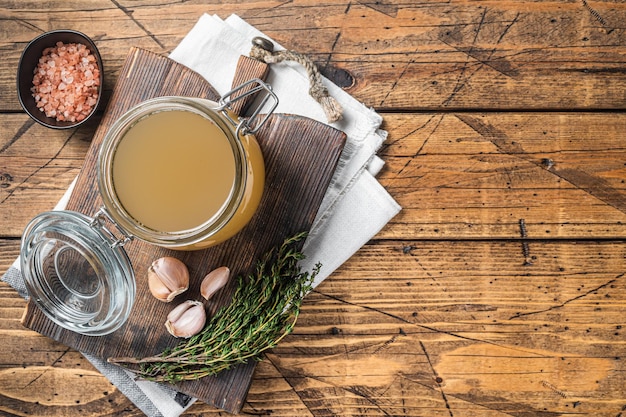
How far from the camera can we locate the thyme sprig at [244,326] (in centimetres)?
95

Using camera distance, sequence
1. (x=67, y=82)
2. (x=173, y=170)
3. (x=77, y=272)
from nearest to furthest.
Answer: (x=173, y=170) < (x=77, y=272) < (x=67, y=82)

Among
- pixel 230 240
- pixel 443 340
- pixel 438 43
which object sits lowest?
pixel 443 340

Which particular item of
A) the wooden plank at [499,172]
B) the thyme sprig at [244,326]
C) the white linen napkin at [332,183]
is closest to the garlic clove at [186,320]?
the thyme sprig at [244,326]

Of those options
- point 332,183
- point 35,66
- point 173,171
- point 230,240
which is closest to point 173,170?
point 173,171

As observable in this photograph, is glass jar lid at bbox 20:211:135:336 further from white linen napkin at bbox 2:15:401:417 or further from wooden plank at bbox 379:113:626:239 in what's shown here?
wooden plank at bbox 379:113:626:239

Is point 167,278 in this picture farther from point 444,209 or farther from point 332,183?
point 444,209

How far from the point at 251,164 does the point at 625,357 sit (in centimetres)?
77

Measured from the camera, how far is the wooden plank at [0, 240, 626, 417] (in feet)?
3.69

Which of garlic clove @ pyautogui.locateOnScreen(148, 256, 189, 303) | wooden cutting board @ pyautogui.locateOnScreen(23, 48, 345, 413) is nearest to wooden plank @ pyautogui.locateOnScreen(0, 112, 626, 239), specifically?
wooden cutting board @ pyautogui.locateOnScreen(23, 48, 345, 413)

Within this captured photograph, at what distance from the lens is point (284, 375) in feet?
3.70

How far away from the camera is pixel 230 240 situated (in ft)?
3.25

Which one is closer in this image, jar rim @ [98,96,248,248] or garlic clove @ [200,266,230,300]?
jar rim @ [98,96,248,248]

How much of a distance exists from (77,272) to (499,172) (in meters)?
0.72

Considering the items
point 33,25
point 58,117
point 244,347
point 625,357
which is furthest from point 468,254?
point 33,25
